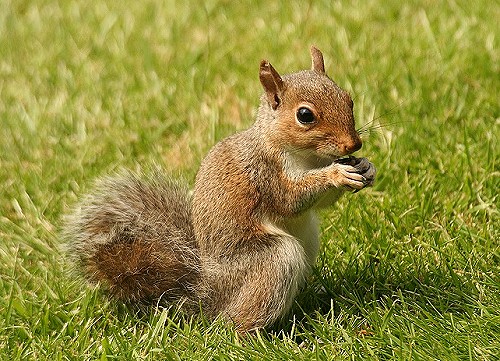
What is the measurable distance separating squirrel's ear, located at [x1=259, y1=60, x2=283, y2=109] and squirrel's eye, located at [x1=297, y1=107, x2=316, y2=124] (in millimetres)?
137

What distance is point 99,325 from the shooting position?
3.34m

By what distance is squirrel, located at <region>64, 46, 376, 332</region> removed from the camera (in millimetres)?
3049

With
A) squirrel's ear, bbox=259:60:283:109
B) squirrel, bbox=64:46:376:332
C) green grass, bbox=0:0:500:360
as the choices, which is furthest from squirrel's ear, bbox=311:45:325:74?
green grass, bbox=0:0:500:360

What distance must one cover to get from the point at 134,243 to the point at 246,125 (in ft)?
5.00

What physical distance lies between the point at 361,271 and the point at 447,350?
702 millimetres

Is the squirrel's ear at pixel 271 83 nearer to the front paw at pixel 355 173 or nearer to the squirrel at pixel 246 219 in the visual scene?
the squirrel at pixel 246 219

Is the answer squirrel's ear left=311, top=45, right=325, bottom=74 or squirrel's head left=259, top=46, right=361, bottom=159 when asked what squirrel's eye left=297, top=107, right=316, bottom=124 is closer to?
squirrel's head left=259, top=46, right=361, bottom=159

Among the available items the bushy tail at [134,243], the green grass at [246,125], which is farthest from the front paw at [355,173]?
the bushy tail at [134,243]

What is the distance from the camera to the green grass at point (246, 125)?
307 centimetres

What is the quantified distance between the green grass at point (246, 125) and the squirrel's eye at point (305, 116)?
651 mm

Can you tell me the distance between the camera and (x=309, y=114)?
119 inches

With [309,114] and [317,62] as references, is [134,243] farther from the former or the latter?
[317,62]

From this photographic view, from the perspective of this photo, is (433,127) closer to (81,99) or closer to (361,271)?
(361,271)

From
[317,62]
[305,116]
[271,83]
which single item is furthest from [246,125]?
[305,116]
